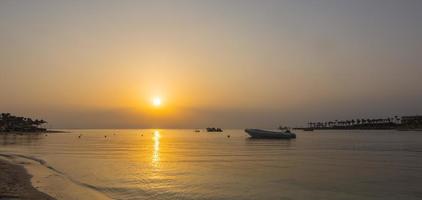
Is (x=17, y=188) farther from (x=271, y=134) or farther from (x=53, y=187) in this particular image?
(x=271, y=134)

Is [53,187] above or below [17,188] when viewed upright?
below

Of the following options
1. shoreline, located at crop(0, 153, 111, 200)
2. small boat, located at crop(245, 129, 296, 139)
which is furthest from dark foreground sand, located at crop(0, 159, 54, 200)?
small boat, located at crop(245, 129, 296, 139)

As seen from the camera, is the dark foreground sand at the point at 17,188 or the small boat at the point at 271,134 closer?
the dark foreground sand at the point at 17,188

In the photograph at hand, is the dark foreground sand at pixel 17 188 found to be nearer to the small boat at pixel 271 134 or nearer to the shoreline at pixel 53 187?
the shoreline at pixel 53 187

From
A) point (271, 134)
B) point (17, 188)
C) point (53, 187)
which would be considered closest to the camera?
point (17, 188)

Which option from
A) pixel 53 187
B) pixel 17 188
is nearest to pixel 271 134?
pixel 53 187

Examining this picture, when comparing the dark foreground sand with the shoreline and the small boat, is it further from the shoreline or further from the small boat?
the small boat

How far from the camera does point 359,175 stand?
3403cm

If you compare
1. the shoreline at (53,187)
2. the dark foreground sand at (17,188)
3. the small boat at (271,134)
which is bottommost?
the shoreline at (53,187)

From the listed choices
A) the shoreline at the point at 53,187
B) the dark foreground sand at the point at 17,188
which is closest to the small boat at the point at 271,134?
the shoreline at the point at 53,187

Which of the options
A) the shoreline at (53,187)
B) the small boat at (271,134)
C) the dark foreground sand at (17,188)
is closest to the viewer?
the dark foreground sand at (17,188)

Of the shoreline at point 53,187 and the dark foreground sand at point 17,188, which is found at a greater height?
the dark foreground sand at point 17,188

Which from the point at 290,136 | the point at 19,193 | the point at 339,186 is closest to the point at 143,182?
the point at 19,193

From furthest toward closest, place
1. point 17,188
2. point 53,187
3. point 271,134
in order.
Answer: point 271,134
point 53,187
point 17,188
